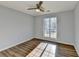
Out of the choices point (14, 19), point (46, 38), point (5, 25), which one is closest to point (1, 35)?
point (5, 25)

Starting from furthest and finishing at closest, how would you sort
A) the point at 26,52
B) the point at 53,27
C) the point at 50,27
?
the point at 50,27 → the point at 53,27 → the point at 26,52

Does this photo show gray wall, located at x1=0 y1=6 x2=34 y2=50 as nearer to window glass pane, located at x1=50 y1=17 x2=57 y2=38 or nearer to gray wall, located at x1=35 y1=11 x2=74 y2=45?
window glass pane, located at x1=50 y1=17 x2=57 y2=38

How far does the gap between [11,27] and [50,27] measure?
285cm

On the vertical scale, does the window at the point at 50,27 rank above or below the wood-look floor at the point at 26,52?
above

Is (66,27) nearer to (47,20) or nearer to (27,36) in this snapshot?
(47,20)

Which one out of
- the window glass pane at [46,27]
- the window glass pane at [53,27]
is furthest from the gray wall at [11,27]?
the window glass pane at [53,27]

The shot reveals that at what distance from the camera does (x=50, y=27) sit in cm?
543

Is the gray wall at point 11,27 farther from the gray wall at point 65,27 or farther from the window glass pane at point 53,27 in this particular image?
the gray wall at point 65,27

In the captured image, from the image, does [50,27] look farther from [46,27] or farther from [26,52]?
[26,52]

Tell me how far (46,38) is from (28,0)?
3583 mm

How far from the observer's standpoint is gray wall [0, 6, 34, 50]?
132 inches

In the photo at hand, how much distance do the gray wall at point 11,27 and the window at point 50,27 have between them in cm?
167

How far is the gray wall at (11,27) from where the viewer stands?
3357 millimetres

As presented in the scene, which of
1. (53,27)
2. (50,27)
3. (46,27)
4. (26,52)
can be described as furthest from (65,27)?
(26,52)
